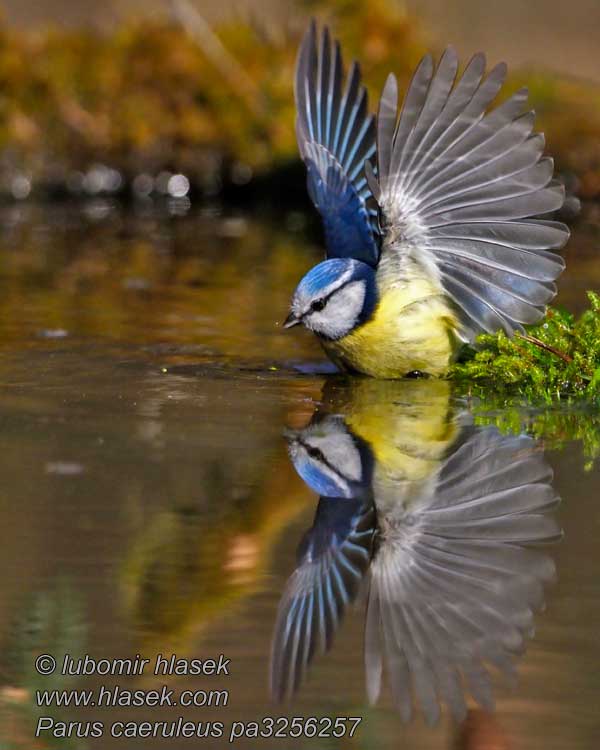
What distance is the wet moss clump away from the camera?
493 cm

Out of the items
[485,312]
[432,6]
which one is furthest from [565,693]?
[432,6]

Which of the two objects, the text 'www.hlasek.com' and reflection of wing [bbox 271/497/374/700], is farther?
reflection of wing [bbox 271/497/374/700]

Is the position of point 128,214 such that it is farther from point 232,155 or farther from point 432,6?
point 432,6

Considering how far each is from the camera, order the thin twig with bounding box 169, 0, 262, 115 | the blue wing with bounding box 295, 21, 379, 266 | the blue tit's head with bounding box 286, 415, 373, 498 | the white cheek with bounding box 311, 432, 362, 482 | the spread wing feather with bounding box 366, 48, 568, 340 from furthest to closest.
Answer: the thin twig with bounding box 169, 0, 262, 115 < the blue wing with bounding box 295, 21, 379, 266 < the spread wing feather with bounding box 366, 48, 568, 340 < the white cheek with bounding box 311, 432, 362, 482 < the blue tit's head with bounding box 286, 415, 373, 498

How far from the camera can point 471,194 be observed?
193 inches

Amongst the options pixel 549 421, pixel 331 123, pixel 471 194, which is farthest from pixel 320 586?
pixel 331 123

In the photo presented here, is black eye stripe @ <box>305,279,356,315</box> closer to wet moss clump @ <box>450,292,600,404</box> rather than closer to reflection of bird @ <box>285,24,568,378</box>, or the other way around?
reflection of bird @ <box>285,24,568,378</box>

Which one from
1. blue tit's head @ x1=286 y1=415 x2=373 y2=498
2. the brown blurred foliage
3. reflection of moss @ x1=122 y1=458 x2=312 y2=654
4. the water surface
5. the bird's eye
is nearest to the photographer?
the water surface

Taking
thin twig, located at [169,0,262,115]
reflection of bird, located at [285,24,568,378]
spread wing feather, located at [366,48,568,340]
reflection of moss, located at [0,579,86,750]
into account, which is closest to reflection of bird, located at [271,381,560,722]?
reflection of moss, located at [0,579,86,750]

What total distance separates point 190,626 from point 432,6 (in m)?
9.53

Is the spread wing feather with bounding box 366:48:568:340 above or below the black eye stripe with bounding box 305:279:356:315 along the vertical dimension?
above

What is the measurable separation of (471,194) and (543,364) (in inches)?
24.6

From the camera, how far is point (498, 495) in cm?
380

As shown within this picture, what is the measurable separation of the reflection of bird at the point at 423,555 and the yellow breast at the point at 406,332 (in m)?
0.47
